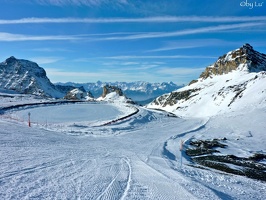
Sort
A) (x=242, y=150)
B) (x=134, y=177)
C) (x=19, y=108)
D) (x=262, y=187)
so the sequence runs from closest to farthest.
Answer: (x=134, y=177) < (x=262, y=187) < (x=242, y=150) < (x=19, y=108)

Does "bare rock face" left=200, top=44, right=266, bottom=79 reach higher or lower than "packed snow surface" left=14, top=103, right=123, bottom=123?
higher

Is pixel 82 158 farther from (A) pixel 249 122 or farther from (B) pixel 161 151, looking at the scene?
(A) pixel 249 122

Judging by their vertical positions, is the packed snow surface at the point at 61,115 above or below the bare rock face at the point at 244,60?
below

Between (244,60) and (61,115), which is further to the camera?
(244,60)

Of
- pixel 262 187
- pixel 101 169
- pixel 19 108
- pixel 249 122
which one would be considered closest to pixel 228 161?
pixel 262 187

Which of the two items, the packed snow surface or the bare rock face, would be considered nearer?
the packed snow surface

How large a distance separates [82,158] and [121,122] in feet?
82.7

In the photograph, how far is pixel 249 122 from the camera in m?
43.6

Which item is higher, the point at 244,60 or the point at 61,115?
the point at 244,60

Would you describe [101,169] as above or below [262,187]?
above

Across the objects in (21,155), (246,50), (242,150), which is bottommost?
(242,150)

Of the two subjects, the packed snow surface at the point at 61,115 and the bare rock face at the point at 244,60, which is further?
the bare rock face at the point at 244,60

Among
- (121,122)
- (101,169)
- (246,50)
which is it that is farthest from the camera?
(246,50)

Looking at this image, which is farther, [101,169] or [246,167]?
[246,167]
